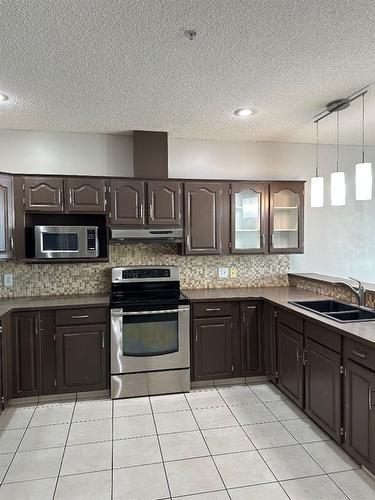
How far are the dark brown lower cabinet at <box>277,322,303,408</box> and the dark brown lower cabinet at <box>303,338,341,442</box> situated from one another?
0.31ft

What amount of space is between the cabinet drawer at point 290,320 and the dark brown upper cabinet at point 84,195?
6.44 feet

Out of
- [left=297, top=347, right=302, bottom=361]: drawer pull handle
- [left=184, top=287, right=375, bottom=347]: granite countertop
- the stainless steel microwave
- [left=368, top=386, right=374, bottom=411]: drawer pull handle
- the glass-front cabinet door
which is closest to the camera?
[left=368, top=386, right=374, bottom=411]: drawer pull handle

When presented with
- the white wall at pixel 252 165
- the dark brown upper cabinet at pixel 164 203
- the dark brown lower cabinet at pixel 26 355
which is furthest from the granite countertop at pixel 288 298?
the dark brown lower cabinet at pixel 26 355

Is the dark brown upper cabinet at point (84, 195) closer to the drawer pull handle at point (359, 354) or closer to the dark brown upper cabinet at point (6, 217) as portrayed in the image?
the dark brown upper cabinet at point (6, 217)

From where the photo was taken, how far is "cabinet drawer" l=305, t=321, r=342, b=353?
2.34 metres

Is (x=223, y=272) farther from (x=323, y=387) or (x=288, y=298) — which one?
(x=323, y=387)

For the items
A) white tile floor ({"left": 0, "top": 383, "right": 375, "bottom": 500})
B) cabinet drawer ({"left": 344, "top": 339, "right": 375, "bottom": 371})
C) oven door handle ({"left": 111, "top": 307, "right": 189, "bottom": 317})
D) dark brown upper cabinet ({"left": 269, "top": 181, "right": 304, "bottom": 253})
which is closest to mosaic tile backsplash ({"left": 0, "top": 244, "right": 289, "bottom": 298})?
dark brown upper cabinet ({"left": 269, "top": 181, "right": 304, "bottom": 253})

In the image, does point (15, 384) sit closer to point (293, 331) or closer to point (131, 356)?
point (131, 356)

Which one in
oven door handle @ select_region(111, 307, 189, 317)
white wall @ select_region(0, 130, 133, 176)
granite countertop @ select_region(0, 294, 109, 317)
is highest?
white wall @ select_region(0, 130, 133, 176)

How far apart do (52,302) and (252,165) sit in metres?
2.65

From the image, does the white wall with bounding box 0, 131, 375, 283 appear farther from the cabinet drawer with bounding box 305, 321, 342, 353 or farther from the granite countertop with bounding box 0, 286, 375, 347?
the cabinet drawer with bounding box 305, 321, 342, 353

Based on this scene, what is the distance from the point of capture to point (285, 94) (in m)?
2.72

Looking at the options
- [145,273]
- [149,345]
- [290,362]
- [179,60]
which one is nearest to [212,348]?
[149,345]

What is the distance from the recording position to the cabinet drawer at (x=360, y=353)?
201 centimetres
